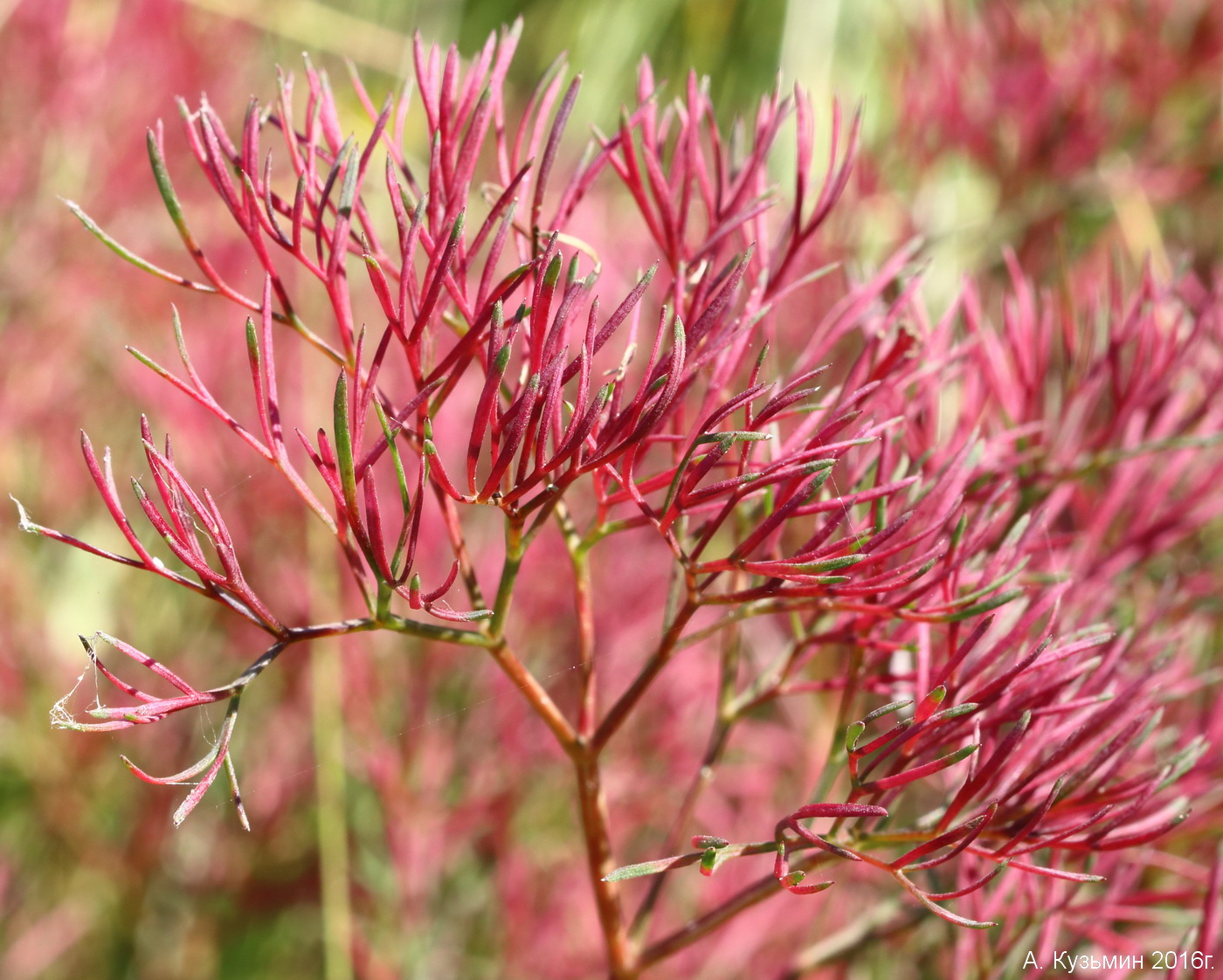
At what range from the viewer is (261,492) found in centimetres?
80

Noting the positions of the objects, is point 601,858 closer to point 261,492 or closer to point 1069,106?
point 261,492

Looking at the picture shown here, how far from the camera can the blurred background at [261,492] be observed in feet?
2.35

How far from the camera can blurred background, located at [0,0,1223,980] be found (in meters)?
0.72

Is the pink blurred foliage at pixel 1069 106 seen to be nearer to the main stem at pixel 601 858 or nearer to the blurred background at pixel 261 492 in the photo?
the blurred background at pixel 261 492

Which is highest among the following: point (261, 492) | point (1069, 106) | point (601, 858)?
point (1069, 106)

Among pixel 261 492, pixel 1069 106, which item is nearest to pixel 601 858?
pixel 261 492

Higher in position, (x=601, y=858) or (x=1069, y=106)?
(x=1069, y=106)

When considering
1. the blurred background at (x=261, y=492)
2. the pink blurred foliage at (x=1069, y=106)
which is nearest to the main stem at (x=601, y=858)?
the blurred background at (x=261, y=492)

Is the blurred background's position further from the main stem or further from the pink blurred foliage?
the main stem

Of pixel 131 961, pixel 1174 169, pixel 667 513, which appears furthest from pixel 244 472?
pixel 1174 169

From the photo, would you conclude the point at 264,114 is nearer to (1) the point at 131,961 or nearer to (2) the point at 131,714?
(2) the point at 131,714

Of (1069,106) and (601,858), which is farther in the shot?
(1069,106)

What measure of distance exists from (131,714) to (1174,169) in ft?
2.84

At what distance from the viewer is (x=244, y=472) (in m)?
0.79
